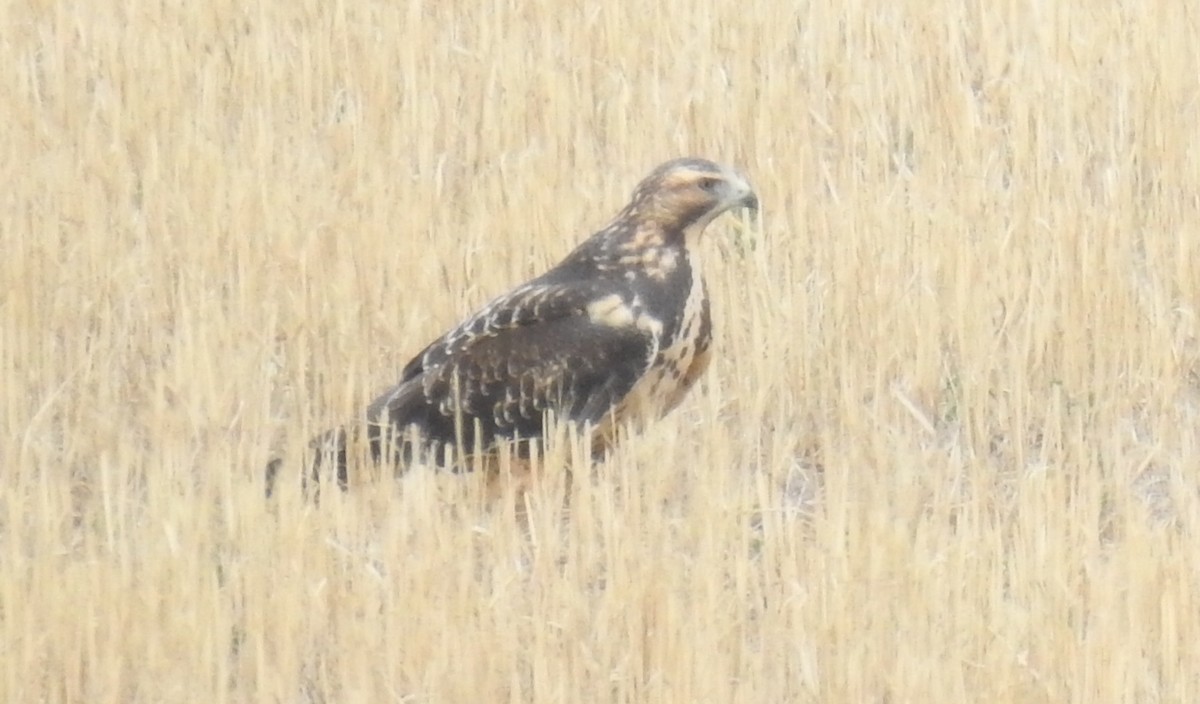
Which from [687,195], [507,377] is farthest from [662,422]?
[687,195]

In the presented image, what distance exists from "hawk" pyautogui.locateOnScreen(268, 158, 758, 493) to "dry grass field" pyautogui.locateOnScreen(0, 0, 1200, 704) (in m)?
0.19

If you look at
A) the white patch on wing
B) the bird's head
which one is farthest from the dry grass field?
the bird's head

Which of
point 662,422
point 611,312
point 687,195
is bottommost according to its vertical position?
point 662,422

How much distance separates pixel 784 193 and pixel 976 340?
52.9 inches

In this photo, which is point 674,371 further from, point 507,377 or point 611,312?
point 507,377

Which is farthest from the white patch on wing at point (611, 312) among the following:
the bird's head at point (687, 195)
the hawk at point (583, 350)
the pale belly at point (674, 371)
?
the bird's head at point (687, 195)

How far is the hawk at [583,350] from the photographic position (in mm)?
6516

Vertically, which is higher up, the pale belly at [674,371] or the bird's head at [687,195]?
the bird's head at [687,195]

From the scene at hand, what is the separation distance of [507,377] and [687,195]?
2.31ft

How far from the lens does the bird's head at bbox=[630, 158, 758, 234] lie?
6762mm

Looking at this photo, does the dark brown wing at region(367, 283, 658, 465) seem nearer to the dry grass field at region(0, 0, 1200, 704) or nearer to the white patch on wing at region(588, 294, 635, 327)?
the white patch on wing at region(588, 294, 635, 327)

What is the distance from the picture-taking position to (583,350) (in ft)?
21.6

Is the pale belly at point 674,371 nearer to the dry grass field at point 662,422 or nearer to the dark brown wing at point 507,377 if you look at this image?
the dark brown wing at point 507,377

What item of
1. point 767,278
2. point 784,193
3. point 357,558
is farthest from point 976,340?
point 357,558
